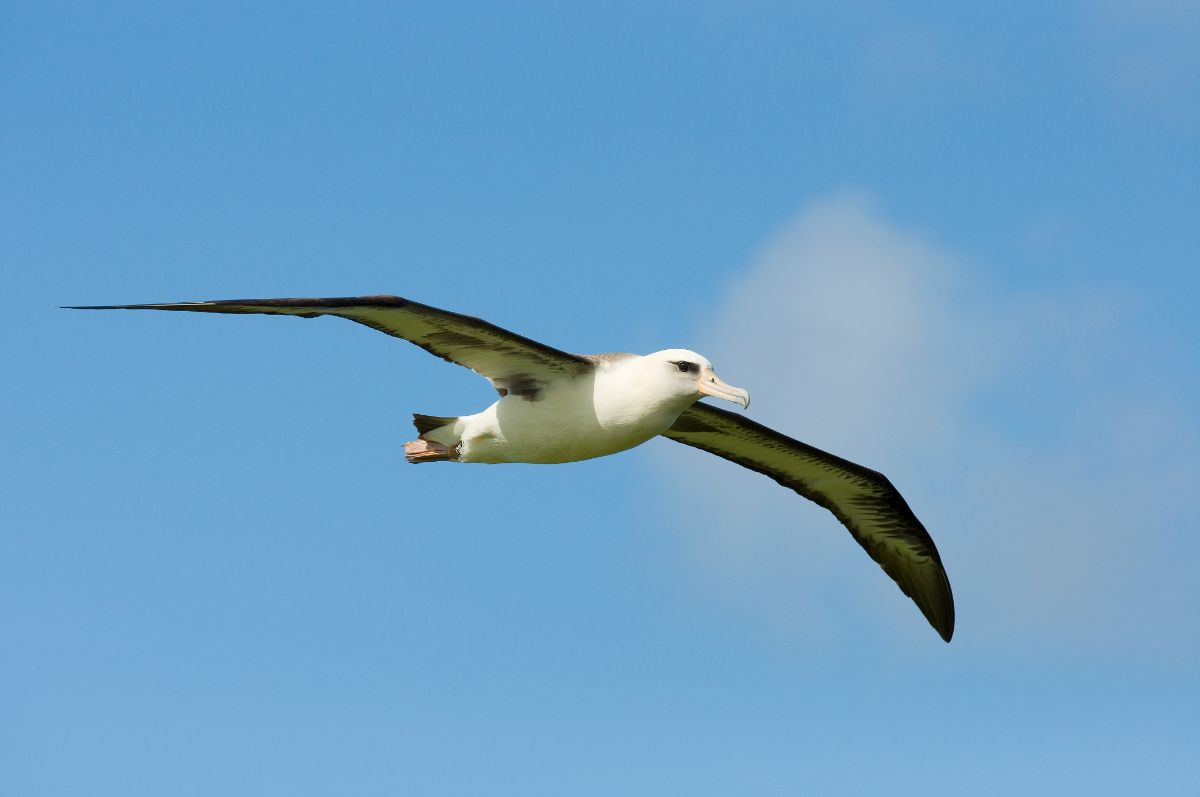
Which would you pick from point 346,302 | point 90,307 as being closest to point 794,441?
point 346,302

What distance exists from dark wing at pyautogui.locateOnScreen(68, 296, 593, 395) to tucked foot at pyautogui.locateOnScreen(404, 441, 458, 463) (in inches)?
42.9

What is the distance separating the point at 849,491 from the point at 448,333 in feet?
20.1

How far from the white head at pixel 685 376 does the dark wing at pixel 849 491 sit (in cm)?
251

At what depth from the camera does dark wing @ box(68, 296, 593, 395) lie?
11625 millimetres

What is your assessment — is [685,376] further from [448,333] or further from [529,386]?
[448,333]

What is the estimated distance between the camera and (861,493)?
16875mm

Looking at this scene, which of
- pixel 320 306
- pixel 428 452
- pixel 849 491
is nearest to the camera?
pixel 320 306

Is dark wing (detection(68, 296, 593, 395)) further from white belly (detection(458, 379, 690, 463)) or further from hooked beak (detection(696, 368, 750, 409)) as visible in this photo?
hooked beak (detection(696, 368, 750, 409))

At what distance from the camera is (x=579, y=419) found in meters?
13.1

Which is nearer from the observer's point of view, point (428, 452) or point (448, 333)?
point (448, 333)

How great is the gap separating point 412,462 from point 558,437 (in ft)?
5.81

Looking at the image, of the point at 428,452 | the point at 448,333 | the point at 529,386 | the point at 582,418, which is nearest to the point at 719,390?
the point at 582,418

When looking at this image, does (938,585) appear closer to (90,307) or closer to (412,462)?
(412,462)

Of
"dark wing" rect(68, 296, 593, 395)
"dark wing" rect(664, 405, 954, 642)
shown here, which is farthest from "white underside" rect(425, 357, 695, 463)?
"dark wing" rect(664, 405, 954, 642)
